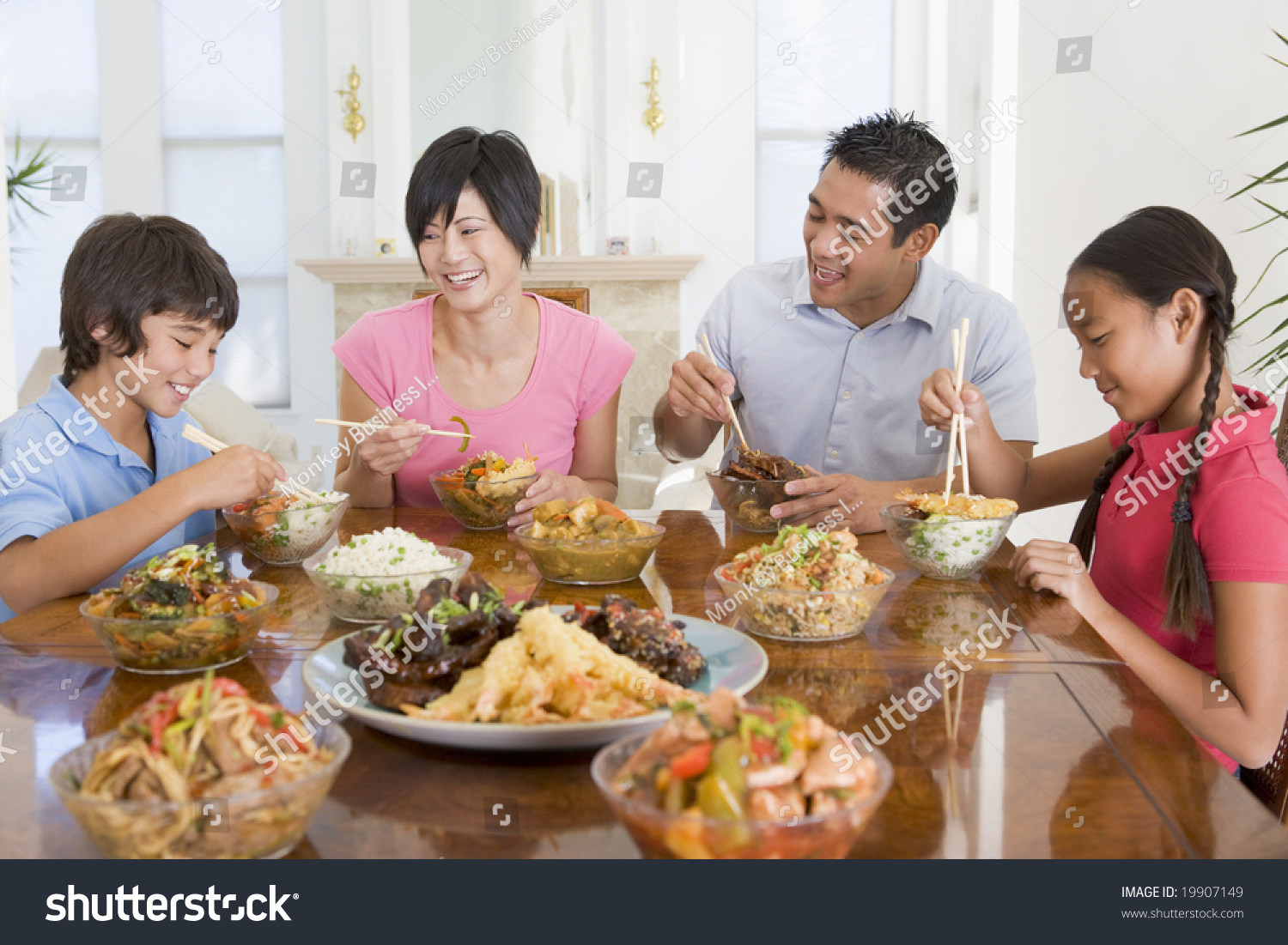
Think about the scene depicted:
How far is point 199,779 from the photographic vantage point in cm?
70

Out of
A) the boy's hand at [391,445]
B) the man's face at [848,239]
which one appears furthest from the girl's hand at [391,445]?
the man's face at [848,239]

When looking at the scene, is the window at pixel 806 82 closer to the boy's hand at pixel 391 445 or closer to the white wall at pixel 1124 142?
the white wall at pixel 1124 142

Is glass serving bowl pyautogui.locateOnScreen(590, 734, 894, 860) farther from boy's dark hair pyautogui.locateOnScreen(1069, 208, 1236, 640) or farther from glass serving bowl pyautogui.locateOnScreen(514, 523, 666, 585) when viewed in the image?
boy's dark hair pyautogui.locateOnScreen(1069, 208, 1236, 640)

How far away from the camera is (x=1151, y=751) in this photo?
92 cm

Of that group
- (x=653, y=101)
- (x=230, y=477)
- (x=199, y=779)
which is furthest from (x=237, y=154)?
(x=199, y=779)

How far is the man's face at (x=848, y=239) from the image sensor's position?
7.71 ft

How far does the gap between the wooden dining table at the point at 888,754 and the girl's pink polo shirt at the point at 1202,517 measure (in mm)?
235

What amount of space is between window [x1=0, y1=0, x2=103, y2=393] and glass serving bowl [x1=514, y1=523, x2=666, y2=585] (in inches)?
213

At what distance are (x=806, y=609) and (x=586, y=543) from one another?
0.36m

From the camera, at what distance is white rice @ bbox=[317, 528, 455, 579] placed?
1323 millimetres
